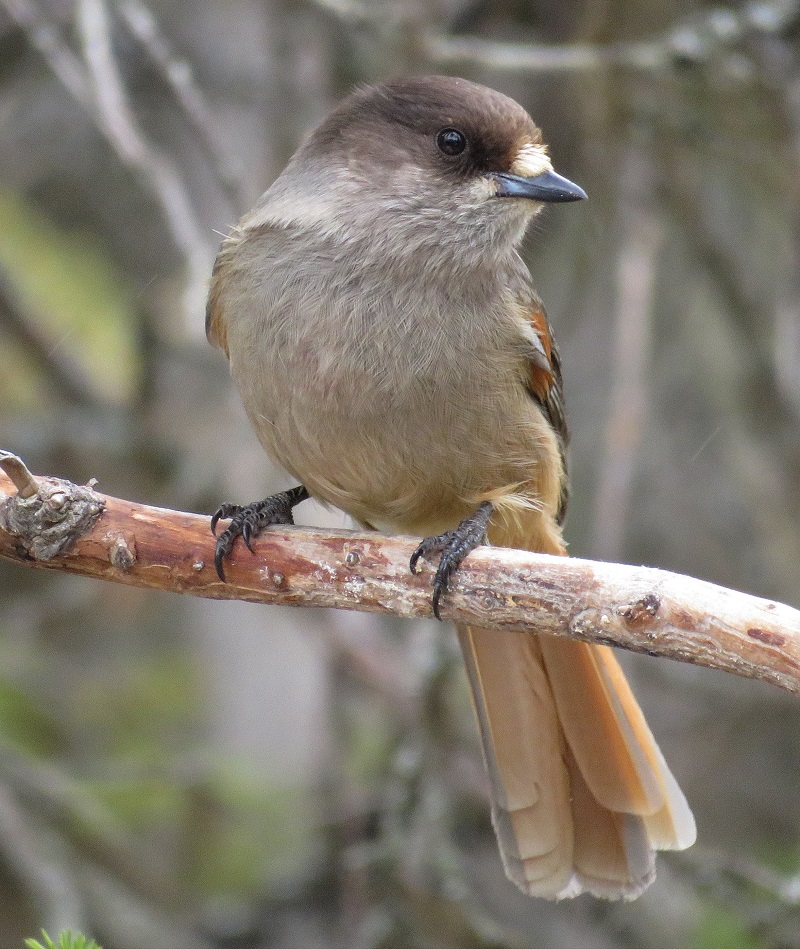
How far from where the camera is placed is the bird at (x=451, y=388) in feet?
11.3

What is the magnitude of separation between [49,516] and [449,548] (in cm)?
97

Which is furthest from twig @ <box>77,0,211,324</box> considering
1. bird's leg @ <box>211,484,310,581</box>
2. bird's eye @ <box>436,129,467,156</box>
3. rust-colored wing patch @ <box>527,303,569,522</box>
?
rust-colored wing patch @ <box>527,303,569,522</box>

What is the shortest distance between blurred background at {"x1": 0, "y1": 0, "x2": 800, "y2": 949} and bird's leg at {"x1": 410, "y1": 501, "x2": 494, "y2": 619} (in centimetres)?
129

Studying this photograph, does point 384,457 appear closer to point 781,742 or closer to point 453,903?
point 453,903

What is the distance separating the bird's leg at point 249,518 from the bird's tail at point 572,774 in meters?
0.80

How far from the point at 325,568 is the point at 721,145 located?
9.36 ft

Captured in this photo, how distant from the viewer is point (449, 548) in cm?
315

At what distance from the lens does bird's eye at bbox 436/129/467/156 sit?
3.56 metres

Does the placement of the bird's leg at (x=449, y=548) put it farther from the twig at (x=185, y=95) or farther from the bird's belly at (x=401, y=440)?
the twig at (x=185, y=95)

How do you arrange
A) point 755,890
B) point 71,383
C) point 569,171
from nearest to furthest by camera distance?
point 755,890
point 71,383
point 569,171

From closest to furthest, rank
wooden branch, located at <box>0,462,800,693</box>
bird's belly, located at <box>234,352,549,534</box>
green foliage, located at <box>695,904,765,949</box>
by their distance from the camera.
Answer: wooden branch, located at <box>0,462,800,693</box>, bird's belly, located at <box>234,352,549,534</box>, green foliage, located at <box>695,904,765,949</box>

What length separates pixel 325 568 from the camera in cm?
312

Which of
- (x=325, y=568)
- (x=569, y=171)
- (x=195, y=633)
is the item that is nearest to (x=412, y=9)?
(x=569, y=171)

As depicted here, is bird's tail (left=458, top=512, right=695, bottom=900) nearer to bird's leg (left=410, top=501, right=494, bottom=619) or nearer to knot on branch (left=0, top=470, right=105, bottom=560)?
bird's leg (left=410, top=501, right=494, bottom=619)
